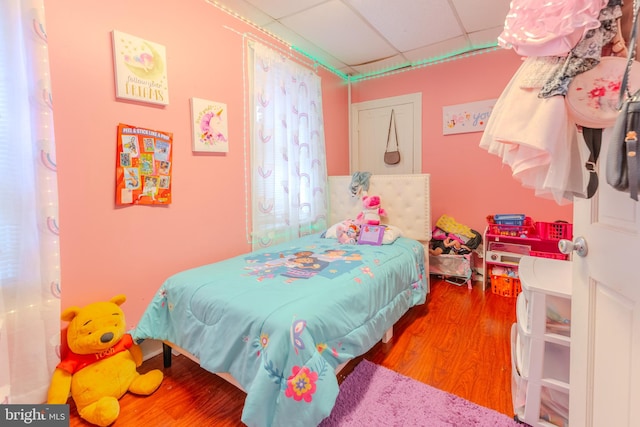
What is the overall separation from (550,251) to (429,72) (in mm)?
2275

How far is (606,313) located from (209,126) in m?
2.34

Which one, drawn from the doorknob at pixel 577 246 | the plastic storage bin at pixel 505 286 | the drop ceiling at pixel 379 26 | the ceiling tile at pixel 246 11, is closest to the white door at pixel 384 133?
the drop ceiling at pixel 379 26

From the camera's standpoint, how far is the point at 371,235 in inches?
103

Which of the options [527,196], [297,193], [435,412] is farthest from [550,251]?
[297,193]

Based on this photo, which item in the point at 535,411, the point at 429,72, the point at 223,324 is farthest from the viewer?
the point at 429,72

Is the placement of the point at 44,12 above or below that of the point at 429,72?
below

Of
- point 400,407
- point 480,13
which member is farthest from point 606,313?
point 480,13

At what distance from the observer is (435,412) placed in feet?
4.67

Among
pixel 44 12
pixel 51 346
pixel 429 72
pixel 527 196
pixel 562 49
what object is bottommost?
pixel 51 346

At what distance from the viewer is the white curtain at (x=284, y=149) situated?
258cm

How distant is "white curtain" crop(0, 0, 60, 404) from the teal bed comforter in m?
0.45

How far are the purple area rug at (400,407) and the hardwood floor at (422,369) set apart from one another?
0.08 m

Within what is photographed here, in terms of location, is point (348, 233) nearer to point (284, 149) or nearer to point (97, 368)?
point (284, 149)

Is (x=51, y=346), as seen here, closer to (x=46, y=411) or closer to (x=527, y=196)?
(x=46, y=411)
